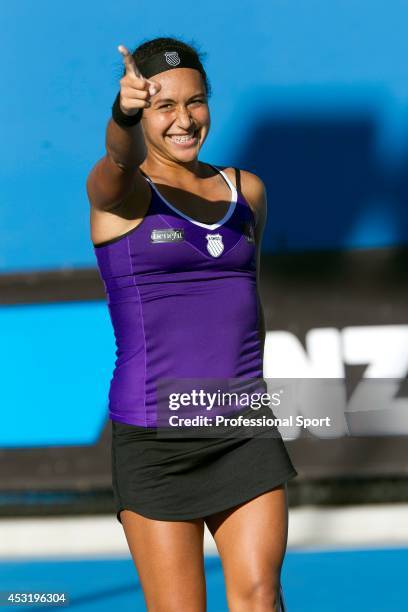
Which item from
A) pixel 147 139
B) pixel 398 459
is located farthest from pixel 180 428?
pixel 398 459

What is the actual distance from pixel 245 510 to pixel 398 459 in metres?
2.21

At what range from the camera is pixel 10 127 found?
4.33 m

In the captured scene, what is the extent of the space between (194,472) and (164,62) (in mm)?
963

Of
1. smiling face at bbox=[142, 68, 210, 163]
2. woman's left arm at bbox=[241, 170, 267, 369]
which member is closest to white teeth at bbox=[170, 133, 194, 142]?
smiling face at bbox=[142, 68, 210, 163]

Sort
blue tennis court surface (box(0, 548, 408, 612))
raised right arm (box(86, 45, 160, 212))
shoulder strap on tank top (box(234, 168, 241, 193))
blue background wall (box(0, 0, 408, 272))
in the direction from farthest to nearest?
blue background wall (box(0, 0, 408, 272)), blue tennis court surface (box(0, 548, 408, 612)), shoulder strap on tank top (box(234, 168, 241, 193)), raised right arm (box(86, 45, 160, 212))

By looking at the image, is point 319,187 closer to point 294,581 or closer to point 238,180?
point 294,581

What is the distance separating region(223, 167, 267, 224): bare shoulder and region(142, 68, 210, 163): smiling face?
0.70ft

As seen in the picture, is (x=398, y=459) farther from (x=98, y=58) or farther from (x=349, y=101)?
(x=98, y=58)

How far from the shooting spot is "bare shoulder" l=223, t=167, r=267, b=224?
2535 mm

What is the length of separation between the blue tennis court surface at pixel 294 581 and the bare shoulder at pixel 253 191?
1527 millimetres

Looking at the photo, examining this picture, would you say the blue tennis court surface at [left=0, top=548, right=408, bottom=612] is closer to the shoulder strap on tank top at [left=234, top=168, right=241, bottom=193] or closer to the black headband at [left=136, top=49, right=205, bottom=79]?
the shoulder strap on tank top at [left=234, top=168, right=241, bottom=193]

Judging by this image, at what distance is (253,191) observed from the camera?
256 centimetres

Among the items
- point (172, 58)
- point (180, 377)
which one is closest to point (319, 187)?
point (172, 58)

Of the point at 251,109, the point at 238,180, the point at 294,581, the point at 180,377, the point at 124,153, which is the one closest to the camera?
the point at 124,153
